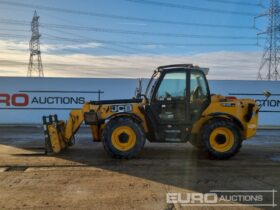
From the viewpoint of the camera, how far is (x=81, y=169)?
9.20m

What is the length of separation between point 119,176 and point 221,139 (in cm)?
324

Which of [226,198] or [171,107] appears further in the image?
[171,107]

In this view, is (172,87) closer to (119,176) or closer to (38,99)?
(119,176)

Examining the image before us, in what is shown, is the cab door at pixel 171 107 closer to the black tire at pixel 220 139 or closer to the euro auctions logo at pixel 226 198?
the black tire at pixel 220 139

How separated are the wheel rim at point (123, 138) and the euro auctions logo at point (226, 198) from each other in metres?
3.37

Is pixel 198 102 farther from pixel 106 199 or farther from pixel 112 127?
pixel 106 199

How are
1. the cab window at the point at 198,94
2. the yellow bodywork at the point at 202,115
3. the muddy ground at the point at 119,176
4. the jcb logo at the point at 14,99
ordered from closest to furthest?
1. the muddy ground at the point at 119,176
2. the cab window at the point at 198,94
3. the yellow bodywork at the point at 202,115
4. the jcb logo at the point at 14,99

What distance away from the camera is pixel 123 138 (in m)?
10.5

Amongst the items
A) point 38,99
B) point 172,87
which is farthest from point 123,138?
point 38,99

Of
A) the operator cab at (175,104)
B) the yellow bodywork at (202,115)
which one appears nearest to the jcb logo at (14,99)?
the yellow bodywork at (202,115)

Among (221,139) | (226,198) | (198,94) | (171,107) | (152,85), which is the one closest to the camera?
(226,198)

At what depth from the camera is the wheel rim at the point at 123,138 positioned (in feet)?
34.3

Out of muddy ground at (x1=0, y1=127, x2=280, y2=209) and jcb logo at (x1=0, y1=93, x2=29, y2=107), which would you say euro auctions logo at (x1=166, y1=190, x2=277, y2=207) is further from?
jcb logo at (x1=0, y1=93, x2=29, y2=107)

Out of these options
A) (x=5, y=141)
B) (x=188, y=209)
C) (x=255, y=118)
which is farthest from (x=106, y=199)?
(x=5, y=141)
